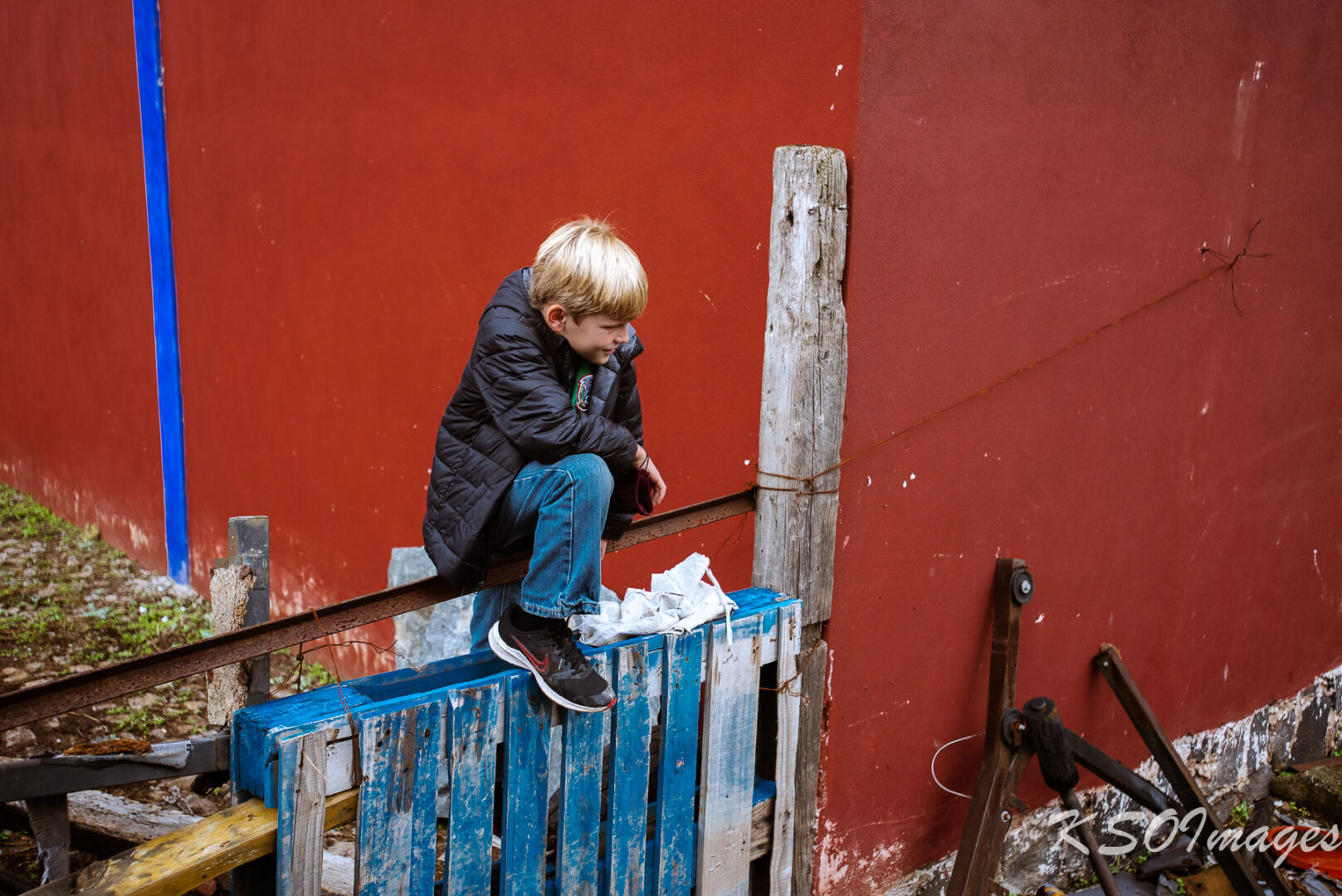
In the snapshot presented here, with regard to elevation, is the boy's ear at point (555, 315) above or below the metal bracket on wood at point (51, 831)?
above

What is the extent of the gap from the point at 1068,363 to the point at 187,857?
9.98 feet

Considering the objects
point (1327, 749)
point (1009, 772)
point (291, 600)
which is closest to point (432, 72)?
point (291, 600)

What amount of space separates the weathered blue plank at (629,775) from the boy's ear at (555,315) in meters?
0.78

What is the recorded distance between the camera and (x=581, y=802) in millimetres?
2510

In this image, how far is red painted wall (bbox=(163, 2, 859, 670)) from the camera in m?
3.17

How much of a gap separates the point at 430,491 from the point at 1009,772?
2.23 m

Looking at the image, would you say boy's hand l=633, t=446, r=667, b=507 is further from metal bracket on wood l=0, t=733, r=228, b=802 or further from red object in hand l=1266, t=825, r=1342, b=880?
red object in hand l=1266, t=825, r=1342, b=880

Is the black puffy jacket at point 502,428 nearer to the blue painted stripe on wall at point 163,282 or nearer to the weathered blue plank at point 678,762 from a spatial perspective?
the weathered blue plank at point 678,762

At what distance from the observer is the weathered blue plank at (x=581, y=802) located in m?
2.46

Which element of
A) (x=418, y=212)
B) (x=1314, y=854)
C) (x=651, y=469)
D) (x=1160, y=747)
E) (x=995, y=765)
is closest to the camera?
(x=651, y=469)

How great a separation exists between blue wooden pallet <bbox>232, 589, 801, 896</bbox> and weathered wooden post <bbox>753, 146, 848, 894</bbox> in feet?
0.45

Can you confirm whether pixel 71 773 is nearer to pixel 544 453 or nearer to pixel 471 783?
pixel 471 783

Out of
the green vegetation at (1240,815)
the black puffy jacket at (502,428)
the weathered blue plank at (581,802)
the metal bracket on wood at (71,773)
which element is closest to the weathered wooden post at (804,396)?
the black puffy jacket at (502,428)

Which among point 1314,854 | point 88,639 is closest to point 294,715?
point 88,639
